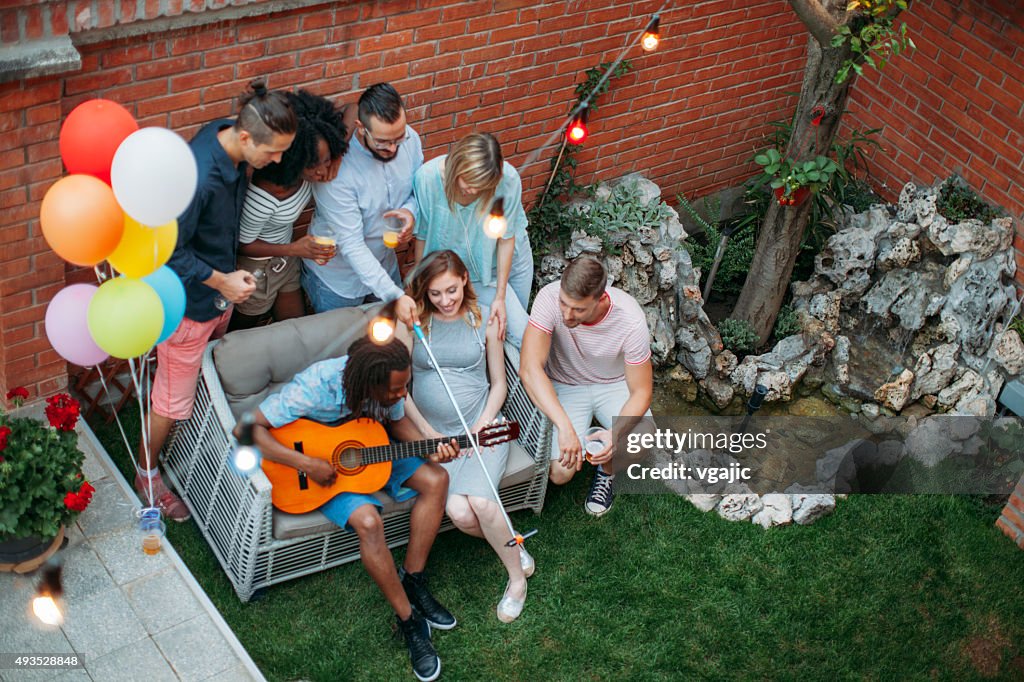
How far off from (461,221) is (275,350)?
1034mm

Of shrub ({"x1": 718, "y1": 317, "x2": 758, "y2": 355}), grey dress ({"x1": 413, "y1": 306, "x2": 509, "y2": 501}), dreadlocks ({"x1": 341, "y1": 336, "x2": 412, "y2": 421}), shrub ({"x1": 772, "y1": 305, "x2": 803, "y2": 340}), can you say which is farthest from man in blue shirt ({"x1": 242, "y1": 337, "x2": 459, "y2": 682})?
shrub ({"x1": 772, "y1": 305, "x2": 803, "y2": 340})

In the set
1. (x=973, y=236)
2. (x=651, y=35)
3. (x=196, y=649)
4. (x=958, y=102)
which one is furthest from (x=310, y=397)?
(x=958, y=102)

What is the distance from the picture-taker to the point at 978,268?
6.27 meters

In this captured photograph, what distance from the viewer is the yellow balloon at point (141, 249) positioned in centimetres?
370

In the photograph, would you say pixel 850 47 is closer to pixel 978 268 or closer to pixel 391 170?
pixel 978 268

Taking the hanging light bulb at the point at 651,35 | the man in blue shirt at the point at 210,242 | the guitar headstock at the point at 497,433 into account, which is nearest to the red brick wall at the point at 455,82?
the hanging light bulb at the point at 651,35

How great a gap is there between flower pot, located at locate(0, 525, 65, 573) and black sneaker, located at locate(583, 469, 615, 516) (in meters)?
2.37

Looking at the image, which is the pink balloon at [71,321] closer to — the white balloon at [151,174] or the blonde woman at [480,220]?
the white balloon at [151,174]

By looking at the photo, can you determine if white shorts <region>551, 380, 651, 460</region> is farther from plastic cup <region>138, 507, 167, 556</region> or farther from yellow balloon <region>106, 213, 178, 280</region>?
yellow balloon <region>106, 213, 178, 280</region>

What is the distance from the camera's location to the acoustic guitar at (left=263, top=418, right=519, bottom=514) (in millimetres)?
4398

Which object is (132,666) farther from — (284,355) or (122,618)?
(284,355)

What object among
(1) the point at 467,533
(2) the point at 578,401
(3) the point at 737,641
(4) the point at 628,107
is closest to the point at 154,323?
(1) the point at 467,533

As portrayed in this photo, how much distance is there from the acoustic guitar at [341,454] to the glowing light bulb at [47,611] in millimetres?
919

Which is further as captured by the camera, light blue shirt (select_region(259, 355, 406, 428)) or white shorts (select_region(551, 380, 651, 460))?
white shorts (select_region(551, 380, 651, 460))
